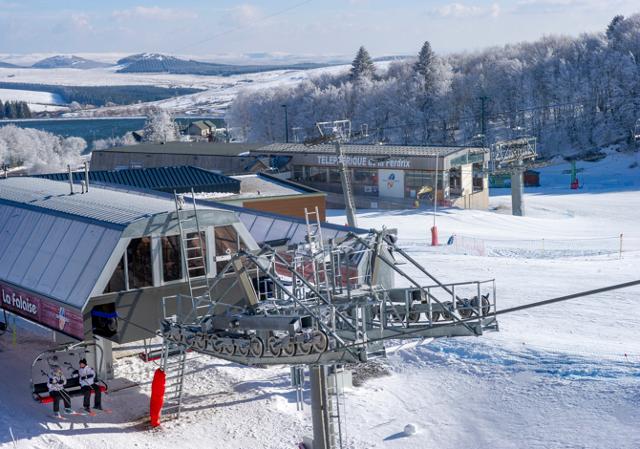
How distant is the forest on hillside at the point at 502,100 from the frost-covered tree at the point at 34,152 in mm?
22876

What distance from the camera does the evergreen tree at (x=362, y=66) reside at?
109 metres

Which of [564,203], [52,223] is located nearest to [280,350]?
[52,223]

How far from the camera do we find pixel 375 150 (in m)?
51.6

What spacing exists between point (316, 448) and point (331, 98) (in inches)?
3676

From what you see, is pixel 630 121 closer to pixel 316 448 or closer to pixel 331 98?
pixel 331 98

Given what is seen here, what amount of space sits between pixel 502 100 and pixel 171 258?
8214 cm

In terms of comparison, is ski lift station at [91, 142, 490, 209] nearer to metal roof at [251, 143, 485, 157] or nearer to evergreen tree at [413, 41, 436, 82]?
metal roof at [251, 143, 485, 157]

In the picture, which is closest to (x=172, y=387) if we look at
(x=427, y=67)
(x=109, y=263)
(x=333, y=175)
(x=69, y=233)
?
(x=109, y=263)

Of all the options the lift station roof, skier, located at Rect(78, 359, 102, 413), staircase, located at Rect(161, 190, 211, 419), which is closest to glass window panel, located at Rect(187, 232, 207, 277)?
staircase, located at Rect(161, 190, 211, 419)

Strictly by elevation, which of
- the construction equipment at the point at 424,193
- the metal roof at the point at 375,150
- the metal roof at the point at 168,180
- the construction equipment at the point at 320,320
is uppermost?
the metal roof at the point at 375,150

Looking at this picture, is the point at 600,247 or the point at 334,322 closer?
the point at 334,322

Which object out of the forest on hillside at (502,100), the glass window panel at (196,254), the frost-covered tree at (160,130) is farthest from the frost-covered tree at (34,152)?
the glass window panel at (196,254)

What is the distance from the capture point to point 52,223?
18.2 meters

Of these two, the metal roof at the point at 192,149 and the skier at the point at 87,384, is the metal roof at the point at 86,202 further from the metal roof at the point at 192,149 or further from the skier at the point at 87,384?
the metal roof at the point at 192,149
